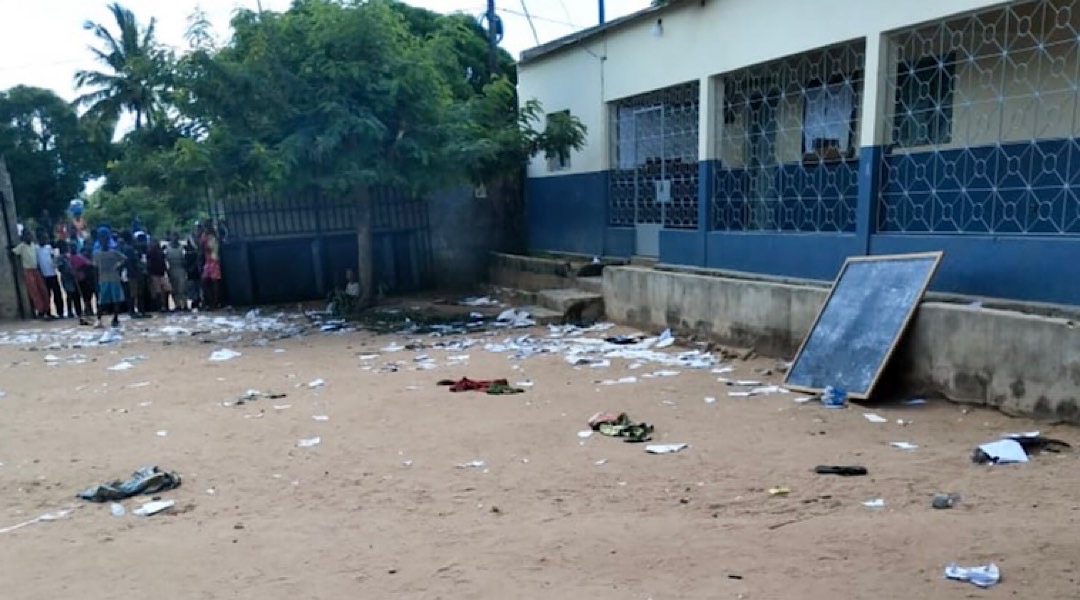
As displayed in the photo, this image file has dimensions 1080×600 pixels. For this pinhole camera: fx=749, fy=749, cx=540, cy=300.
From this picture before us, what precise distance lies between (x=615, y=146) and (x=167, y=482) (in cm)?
887

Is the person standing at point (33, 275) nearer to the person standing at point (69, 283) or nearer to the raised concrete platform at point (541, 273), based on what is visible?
the person standing at point (69, 283)

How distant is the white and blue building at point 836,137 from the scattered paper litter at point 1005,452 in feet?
6.13

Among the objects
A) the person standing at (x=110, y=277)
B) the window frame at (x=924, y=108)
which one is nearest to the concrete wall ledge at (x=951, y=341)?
the window frame at (x=924, y=108)

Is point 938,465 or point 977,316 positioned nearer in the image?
point 938,465

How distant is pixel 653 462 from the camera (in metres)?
4.66

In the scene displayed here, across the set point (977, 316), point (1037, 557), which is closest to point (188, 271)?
point (977, 316)

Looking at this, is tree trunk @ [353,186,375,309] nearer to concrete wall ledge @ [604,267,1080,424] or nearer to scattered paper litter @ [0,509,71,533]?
concrete wall ledge @ [604,267,1080,424]

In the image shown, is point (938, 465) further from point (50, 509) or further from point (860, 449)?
point (50, 509)

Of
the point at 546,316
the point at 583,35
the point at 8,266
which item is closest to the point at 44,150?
the point at 8,266

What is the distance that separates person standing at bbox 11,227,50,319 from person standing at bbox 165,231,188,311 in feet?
6.74

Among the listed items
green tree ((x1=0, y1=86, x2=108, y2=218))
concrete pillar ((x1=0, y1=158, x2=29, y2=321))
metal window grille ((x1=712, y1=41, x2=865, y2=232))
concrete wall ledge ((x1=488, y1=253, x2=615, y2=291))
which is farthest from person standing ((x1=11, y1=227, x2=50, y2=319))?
green tree ((x1=0, y1=86, x2=108, y2=218))

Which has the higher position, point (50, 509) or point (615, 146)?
point (615, 146)

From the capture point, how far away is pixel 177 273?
539 inches

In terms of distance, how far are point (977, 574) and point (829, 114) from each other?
7.15 meters
